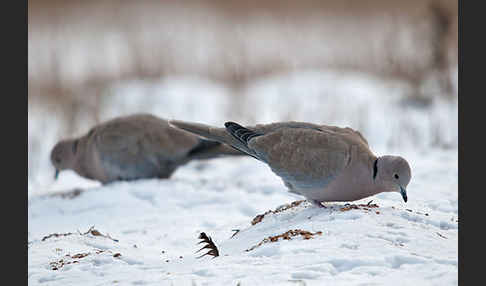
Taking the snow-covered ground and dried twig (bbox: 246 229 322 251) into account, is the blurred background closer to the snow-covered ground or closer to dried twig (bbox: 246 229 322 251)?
the snow-covered ground

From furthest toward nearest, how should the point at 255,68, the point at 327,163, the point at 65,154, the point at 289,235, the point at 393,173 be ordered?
the point at 255,68, the point at 65,154, the point at 327,163, the point at 393,173, the point at 289,235

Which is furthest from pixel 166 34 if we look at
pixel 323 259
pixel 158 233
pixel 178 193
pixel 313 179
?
pixel 323 259

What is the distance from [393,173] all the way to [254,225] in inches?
40.0

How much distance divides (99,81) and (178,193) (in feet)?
19.0

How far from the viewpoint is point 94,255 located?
3.86 m

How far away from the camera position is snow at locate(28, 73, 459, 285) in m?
3.24

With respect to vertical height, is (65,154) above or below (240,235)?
above

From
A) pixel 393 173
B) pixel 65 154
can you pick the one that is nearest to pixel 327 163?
pixel 393 173

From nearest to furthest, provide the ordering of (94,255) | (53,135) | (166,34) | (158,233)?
(94,255) < (158,233) < (53,135) < (166,34)

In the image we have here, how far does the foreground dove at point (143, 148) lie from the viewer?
7180 mm

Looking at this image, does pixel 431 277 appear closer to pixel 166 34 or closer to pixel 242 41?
pixel 242 41

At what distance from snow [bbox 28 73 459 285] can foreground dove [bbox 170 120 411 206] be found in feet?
0.52

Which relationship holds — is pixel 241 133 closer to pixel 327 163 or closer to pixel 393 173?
pixel 327 163

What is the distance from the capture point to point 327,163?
4367 millimetres
